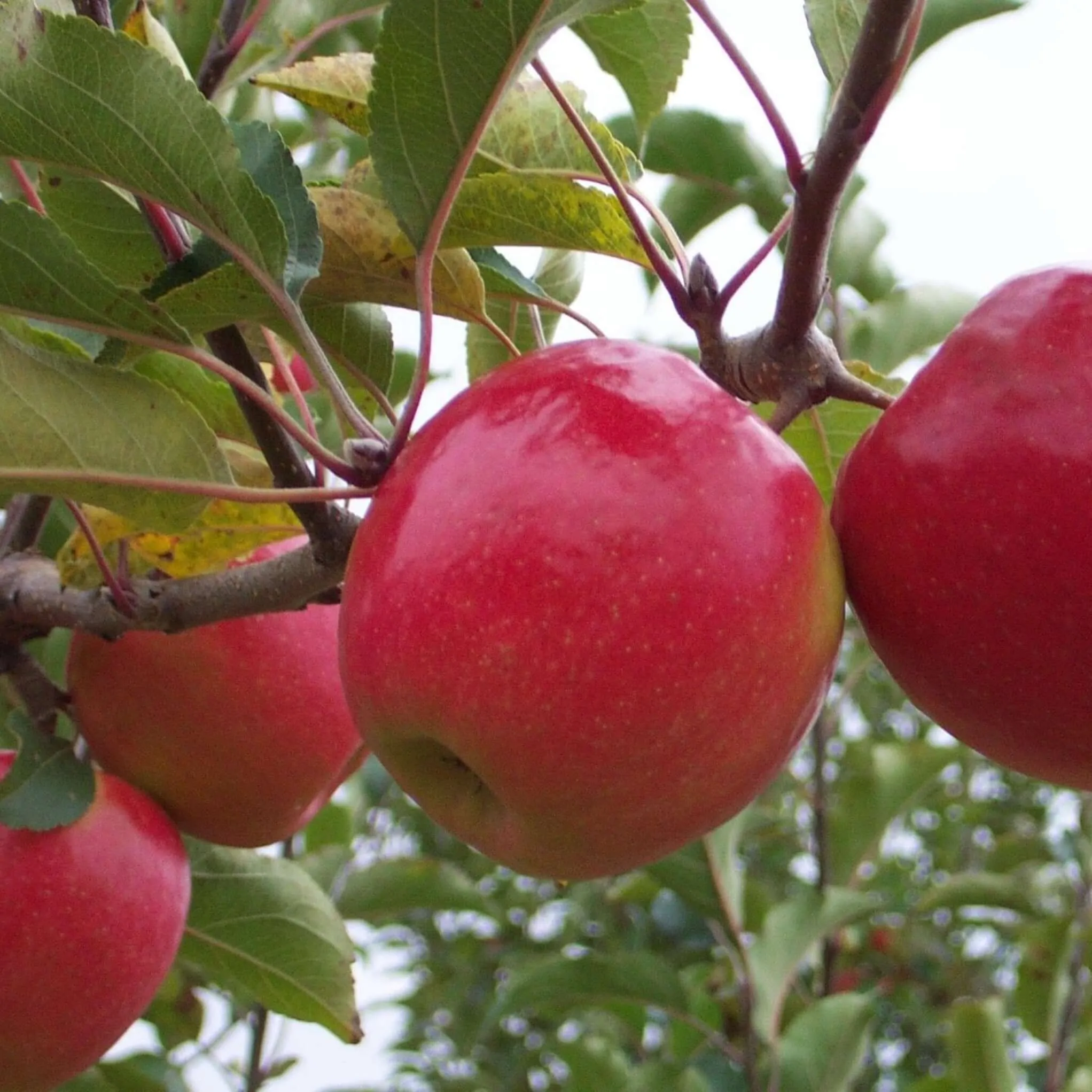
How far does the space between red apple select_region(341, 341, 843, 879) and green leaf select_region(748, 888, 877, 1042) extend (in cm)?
112

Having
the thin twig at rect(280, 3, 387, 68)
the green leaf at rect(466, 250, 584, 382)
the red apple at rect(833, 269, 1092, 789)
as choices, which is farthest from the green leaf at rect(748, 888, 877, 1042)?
the thin twig at rect(280, 3, 387, 68)

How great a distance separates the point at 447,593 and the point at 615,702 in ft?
0.30

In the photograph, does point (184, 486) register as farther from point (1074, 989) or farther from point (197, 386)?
point (1074, 989)

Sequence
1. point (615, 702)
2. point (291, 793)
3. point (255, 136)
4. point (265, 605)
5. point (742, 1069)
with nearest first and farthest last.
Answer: point (615, 702) → point (255, 136) → point (265, 605) → point (291, 793) → point (742, 1069)

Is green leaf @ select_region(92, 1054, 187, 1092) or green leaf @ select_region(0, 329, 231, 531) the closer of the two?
green leaf @ select_region(0, 329, 231, 531)

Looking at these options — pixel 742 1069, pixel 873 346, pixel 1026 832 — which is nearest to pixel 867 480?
pixel 873 346

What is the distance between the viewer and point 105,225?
0.82 meters

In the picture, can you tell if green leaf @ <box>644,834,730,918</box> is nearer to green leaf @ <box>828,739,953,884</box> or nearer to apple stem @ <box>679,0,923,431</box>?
green leaf @ <box>828,739,953,884</box>

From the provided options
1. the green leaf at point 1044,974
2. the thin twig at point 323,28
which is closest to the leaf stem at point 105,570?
the thin twig at point 323,28

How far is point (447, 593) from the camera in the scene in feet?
1.93

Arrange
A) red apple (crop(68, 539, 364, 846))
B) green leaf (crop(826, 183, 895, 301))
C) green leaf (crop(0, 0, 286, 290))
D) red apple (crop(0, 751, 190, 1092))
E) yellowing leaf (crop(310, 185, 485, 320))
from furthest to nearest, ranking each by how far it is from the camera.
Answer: green leaf (crop(826, 183, 895, 301))
red apple (crop(68, 539, 364, 846))
red apple (crop(0, 751, 190, 1092))
yellowing leaf (crop(310, 185, 485, 320))
green leaf (crop(0, 0, 286, 290))

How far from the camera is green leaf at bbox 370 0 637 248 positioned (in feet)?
2.09

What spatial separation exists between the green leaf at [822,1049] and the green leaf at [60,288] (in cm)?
125

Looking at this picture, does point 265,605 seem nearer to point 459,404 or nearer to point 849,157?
point 459,404
